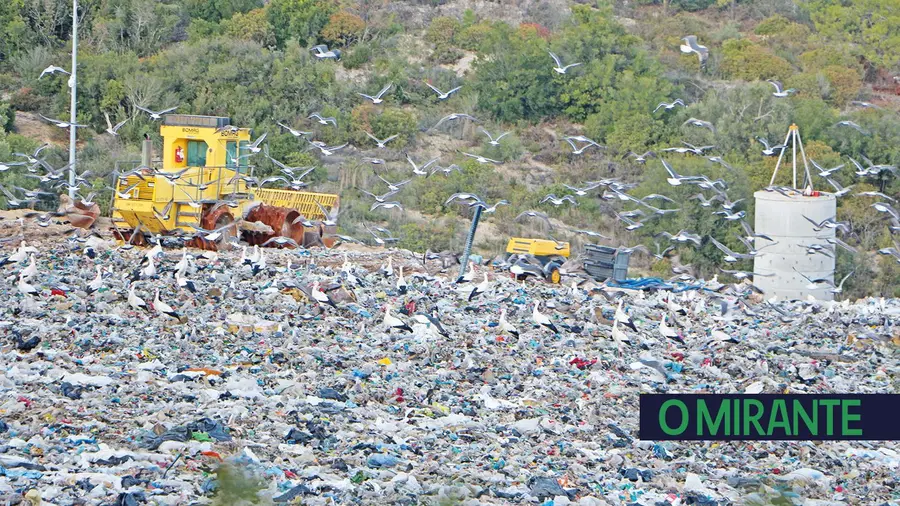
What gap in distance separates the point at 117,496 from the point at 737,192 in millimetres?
23122

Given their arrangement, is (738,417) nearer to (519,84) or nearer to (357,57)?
(519,84)

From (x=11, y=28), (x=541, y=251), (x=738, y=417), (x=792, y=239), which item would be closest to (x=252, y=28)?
(x=11, y=28)

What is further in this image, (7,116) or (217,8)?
(217,8)

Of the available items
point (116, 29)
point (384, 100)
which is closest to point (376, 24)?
point (384, 100)

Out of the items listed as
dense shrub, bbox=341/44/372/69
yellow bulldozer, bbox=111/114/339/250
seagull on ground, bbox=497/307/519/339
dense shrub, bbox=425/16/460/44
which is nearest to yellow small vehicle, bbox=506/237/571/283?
yellow bulldozer, bbox=111/114/339/250

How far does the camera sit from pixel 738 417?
6516 millimetres

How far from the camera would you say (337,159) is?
105ft

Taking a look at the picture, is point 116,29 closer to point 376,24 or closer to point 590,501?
point 376,24

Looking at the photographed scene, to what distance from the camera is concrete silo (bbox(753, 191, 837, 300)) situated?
24.0 metres

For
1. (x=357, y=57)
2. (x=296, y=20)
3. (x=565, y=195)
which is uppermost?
(x=296, y=20)

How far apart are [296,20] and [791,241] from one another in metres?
18.1

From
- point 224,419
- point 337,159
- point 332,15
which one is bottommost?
point 337,159

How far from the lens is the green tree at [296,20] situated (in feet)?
121

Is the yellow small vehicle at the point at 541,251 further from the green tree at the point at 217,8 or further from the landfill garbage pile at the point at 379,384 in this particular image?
the green tree at the point at 217,8
